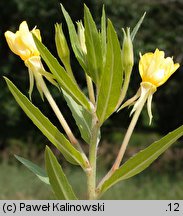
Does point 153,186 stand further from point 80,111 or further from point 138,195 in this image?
point 80,111

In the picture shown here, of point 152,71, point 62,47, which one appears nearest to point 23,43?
point 62,47

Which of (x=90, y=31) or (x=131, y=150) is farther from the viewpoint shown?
(x=131, y=150)

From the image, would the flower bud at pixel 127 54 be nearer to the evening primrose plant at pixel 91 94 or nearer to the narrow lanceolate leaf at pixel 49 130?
the evening primrose plant at pixel 91 94

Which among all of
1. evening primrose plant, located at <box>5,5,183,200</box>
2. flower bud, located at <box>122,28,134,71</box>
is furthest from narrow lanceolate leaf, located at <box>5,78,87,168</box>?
flower bud, located at <box>122,28,134,71</box>

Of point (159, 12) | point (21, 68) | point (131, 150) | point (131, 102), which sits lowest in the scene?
point (131, 102)

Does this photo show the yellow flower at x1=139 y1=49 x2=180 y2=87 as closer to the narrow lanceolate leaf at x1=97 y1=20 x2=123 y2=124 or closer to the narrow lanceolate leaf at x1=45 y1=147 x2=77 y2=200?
the narrow lanceolate leaf at x1=97 y1=20 x2=123 y2=124

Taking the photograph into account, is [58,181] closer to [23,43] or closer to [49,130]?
[49,130]

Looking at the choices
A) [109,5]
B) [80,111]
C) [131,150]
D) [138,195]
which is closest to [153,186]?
[138,195]

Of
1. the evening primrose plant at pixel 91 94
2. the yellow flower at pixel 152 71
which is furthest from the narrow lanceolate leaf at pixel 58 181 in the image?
the yellow flower at pixel 152 71
